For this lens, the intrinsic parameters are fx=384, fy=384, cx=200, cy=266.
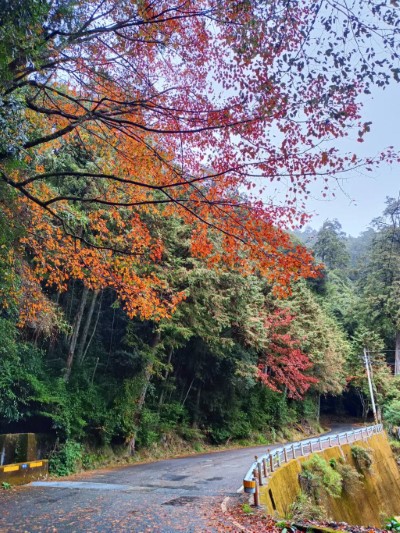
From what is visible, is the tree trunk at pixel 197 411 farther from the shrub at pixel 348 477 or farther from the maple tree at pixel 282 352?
the shrub at pixel 348 477

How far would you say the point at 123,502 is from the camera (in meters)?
7.10

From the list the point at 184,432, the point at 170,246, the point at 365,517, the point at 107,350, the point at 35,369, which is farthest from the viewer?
the point at 184,432

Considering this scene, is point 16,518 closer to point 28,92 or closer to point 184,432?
point 28,92

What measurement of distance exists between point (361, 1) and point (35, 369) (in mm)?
11639

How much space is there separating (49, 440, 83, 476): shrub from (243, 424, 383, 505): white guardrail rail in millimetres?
5755

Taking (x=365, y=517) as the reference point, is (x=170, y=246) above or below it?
above

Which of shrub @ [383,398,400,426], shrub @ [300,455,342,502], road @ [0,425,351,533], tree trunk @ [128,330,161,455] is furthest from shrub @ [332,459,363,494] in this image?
shrub @ [383,398,400,426]

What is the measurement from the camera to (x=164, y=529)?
17.9ft

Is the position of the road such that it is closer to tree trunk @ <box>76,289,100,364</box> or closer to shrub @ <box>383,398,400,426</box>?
tree trunk @ <box>76,289,100,364</box>

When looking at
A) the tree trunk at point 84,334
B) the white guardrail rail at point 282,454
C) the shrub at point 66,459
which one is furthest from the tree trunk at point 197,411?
the shrub at point 66,459

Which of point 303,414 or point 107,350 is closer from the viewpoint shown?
point 107,350

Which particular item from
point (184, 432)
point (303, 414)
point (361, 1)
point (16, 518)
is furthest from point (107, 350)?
point (303, 414)

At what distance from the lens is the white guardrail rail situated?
7156 millimetres

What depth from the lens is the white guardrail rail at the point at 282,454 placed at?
7.16 meters
